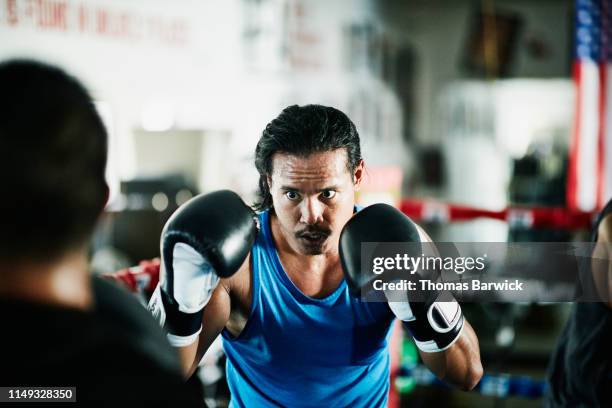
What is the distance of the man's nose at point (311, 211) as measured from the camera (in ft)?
4.78

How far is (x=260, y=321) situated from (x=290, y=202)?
0.27m

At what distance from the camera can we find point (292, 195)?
1.50m

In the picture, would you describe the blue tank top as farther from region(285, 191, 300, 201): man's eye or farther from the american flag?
the american flag

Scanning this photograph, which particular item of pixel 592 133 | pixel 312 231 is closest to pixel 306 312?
pixel 312 231

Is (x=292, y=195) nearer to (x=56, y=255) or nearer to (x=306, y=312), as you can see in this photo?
(x=306, y=312)

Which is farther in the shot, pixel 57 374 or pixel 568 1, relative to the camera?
pixel 568 1

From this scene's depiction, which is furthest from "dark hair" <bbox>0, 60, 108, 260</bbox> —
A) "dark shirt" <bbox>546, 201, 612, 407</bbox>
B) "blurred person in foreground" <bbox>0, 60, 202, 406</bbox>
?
"dark shirt" <bbox>546, 201, 612, 407</bbox>

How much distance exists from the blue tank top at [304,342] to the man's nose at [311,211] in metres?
0.12

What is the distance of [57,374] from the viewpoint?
71 centimetres

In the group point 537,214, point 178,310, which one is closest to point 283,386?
point 178,310

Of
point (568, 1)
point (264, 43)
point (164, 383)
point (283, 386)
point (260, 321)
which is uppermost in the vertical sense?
point (568, 1)

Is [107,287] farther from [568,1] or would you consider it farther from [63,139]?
[568,1]

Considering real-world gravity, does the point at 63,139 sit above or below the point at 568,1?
below

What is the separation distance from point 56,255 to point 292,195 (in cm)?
79
